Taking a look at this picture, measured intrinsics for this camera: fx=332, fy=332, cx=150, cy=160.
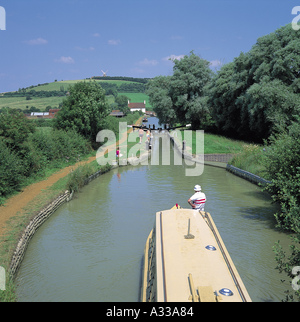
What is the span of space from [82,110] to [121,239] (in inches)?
1026

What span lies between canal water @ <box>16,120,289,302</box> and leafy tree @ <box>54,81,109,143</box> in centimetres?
1444

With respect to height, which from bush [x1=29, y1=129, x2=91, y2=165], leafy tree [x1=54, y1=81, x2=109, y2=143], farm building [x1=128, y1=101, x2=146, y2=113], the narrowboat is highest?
farm building [x1=128, y1=101, x2=146, y2=113]

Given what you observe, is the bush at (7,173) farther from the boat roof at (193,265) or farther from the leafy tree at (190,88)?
the leafy tree at (190,88)

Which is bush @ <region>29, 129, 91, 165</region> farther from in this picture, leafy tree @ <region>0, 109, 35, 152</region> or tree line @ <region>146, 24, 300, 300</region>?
tree line @ <region>146, 24, 300, 300</region>

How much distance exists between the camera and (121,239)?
14.7m

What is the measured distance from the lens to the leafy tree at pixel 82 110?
125ft

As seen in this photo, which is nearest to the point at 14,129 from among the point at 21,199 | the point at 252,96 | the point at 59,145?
the point at 21,199

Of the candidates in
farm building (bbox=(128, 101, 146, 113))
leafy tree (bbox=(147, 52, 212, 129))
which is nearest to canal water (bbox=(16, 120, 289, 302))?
leafy tree (bbox=(147, 52, 212, 129))

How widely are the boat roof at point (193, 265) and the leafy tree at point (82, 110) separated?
30260 mm

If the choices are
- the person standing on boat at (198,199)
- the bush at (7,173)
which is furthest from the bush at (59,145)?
the person standing on boat at (198,199)

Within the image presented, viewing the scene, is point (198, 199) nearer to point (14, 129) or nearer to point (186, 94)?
point (14, 129)

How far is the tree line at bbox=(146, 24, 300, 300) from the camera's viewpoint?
26681 mm

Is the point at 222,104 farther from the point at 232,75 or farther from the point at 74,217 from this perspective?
the point at 74,217

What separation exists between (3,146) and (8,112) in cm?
386
